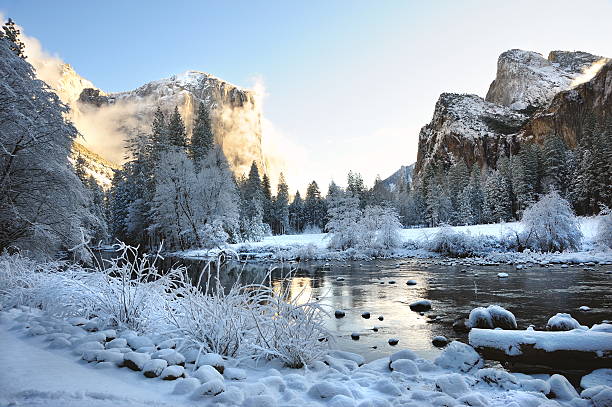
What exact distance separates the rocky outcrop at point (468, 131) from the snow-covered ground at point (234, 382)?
12264 cm

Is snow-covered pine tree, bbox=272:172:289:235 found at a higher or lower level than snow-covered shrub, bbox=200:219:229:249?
higher

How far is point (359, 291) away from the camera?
1286 centimetres

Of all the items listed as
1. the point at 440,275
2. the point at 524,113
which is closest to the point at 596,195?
the point at 440,275

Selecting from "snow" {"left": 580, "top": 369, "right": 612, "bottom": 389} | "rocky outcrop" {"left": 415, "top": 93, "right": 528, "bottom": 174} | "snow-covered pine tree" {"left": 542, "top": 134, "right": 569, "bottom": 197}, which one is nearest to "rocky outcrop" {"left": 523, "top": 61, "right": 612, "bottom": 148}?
"rocky outcrop" {"left": 415, "top": 93, "right": 528, "bottom": 174}

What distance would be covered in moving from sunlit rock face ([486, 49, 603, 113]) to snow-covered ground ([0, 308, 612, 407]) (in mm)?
167901

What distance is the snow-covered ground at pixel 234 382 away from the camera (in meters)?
2.45

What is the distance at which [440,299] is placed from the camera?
35.4ft

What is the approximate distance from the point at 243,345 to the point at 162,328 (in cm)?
116

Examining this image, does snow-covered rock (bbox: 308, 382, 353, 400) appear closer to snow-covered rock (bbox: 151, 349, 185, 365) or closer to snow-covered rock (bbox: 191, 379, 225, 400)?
snow-covered rock (bbox: 191, 379, 225, 400)

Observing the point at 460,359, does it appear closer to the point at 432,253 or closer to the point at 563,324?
the point at 563,324

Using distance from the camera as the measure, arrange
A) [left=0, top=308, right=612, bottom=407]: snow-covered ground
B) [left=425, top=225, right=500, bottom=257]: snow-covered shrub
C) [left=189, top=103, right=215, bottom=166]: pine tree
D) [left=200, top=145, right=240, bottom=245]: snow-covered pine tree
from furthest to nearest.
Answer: [left=189, top=103, right=215, bottom=166]: pine tree, [left=200, top=145, right=240, bottom=245]: snow-covered pine tree, [left=425, top=225, right=500, bottom=257]: snow-covered shrub, [left=0, top=308, right=612, bottom=407]: snow-covered ground

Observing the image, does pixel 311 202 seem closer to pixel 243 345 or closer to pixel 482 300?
pixel 482 300

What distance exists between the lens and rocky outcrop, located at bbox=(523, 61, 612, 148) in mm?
119938

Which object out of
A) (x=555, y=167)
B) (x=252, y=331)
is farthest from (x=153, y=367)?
(x=555, y=167)
